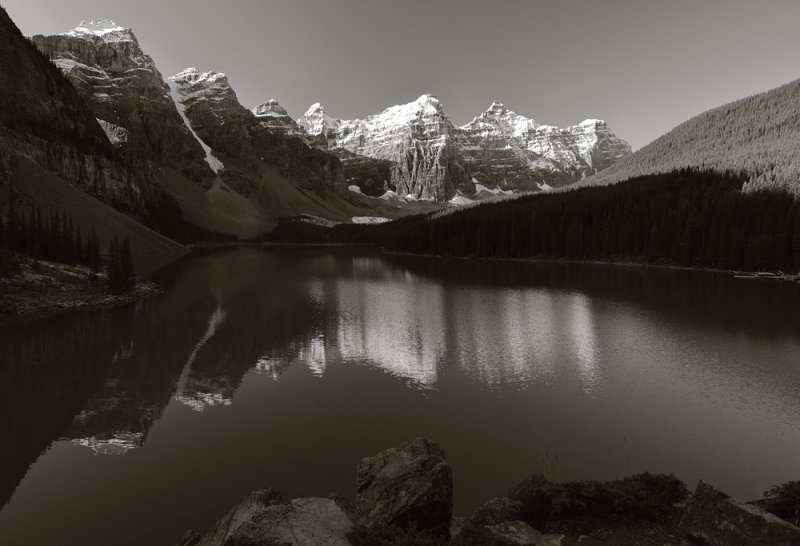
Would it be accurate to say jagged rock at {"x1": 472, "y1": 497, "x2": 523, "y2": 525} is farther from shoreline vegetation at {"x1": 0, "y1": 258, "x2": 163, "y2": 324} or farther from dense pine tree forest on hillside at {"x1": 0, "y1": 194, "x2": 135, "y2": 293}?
dense pine tree forest on hillside at {"x1": 0, "y1": 194, "x2": 135, "y2": 293}

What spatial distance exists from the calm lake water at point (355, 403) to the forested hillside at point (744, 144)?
8181cm

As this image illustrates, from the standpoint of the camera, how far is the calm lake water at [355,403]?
1823cm

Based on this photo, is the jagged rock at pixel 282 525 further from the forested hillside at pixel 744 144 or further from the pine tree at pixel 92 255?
the forested hillside at pixel 744 144

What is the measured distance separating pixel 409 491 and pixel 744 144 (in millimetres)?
190746

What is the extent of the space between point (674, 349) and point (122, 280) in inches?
2805

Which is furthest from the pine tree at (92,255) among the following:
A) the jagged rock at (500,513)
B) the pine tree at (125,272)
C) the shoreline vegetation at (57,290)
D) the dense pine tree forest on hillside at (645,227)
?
the dense pine tree forest on hillside at (645,227)

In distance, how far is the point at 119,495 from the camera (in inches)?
696

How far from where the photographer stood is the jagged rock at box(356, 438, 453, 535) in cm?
1165

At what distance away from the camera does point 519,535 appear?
10250mm

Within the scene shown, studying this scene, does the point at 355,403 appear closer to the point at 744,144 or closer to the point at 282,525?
the point at 282,525

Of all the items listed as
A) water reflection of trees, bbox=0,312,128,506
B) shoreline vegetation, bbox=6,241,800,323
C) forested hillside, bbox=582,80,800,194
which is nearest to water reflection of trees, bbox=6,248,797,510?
water reflection of trees, bbox=0,312,128,506

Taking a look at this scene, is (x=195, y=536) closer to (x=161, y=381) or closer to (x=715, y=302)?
(x=161, y=381)

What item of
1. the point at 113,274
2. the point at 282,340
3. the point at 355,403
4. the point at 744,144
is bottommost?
the point at 355,403

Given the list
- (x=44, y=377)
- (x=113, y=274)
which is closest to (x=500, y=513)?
(x=44, y=377)
